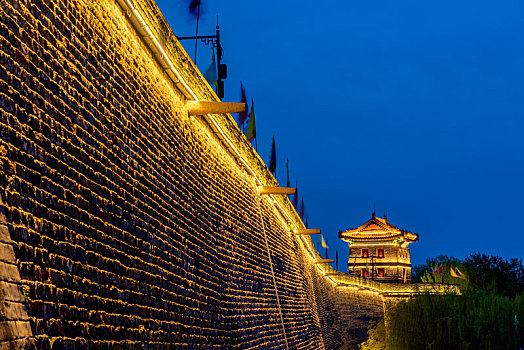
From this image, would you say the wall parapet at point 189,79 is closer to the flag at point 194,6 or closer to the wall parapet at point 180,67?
the wall parapet at point 180,67

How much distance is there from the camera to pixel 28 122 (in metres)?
4.51

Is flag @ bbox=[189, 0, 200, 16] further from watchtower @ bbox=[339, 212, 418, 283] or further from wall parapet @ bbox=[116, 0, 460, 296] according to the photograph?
watchtower @ bbox=[339, 212, 418, 283]

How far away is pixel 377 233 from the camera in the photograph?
49406 mm

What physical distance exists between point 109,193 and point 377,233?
4526 cm

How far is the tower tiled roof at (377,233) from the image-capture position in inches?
1922

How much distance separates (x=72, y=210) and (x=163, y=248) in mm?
2514

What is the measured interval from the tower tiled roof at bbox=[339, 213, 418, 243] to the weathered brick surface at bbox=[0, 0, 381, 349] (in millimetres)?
38676

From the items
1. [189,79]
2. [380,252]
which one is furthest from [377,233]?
[189,79]

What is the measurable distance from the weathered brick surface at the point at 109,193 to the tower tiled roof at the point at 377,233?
38.7 metres

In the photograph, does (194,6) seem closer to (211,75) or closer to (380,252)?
(211,75)

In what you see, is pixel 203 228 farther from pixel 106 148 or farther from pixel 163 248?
pixel 106 148

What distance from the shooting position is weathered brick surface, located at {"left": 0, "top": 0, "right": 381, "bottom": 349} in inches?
172

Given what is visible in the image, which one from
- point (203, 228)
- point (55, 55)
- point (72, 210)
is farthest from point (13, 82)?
point (203, 228)

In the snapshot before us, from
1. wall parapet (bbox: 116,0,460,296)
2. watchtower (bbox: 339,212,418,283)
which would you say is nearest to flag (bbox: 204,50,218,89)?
wall parapet (bbox: 116,0,460,296)
